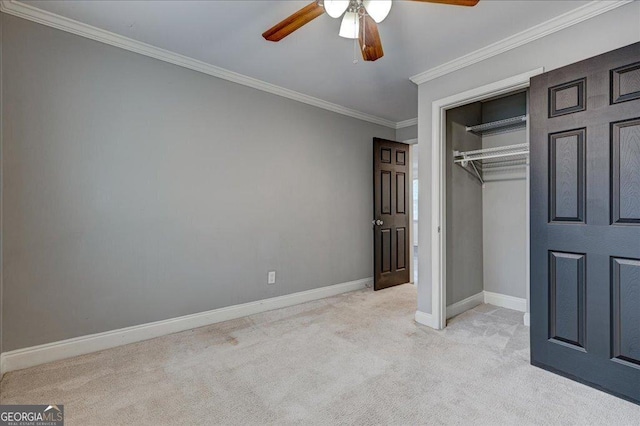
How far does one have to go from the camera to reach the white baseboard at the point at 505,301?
339cm

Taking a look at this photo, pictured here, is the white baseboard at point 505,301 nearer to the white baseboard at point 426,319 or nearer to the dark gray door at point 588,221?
the white baseboard at point 426,319

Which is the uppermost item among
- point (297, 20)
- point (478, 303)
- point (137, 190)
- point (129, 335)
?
point (297, 20)

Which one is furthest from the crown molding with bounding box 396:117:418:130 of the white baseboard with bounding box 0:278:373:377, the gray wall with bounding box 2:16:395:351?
the white baseboard with bounding box 0:278:373:377

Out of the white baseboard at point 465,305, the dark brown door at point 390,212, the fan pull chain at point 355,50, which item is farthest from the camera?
the dark brown door at point 390,212

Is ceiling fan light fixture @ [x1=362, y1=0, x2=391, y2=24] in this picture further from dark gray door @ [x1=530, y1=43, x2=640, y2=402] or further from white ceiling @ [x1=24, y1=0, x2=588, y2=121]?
dark gray door @ [x1=530, y1=43, x2=640, y2=402]

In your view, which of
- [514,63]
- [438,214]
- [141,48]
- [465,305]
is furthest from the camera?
[465,305]

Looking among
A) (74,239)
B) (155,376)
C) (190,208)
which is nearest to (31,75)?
(74,239)

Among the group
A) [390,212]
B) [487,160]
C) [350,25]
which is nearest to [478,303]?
[390,212]

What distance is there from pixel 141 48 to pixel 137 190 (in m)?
1.20

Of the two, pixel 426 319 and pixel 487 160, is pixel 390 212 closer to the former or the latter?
pixel 487 160

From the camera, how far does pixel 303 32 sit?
7.69ft

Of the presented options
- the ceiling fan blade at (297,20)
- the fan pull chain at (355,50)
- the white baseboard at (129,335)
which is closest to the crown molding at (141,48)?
the fan pull chain at (355,50)

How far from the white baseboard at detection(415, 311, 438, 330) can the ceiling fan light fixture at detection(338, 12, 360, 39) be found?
8.28ft

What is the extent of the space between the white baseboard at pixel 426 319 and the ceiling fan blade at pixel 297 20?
2681 mm
